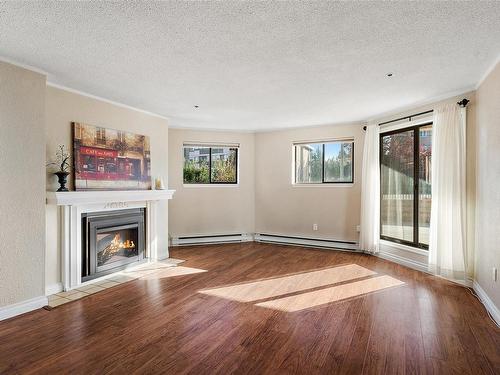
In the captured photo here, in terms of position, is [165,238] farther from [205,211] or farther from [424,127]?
[424,127]

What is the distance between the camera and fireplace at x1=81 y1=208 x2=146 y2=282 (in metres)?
3.89

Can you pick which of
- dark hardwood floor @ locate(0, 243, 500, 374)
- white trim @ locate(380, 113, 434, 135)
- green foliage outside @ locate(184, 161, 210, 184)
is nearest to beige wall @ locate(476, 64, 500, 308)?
dark hardwood floor @ locate(0, 243, 500, 374)

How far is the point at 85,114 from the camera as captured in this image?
3904 millimetres

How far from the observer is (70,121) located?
373 centimetres

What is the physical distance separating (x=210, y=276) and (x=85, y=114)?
268cm

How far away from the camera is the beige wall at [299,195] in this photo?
584cm

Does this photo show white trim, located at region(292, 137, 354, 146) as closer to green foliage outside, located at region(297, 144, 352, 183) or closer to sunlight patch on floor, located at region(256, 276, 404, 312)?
green foliage outside, located at region(297, 144, 352, 183)

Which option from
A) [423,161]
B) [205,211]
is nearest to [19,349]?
[205,211]

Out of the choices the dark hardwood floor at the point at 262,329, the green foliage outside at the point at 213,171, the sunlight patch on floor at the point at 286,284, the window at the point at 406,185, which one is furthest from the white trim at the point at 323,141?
the dark hardwood floor at the point at 262,329

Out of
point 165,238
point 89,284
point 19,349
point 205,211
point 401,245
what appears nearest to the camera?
point 19,349

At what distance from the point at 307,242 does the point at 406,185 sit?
225cm

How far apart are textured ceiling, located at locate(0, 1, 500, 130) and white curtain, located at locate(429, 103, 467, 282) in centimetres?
41

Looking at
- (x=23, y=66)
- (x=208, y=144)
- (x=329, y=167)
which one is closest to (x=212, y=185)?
(x=208, y=144)

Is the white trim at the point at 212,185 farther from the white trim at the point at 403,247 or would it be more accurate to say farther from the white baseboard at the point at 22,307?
the white baseboard at the point at 22,307
